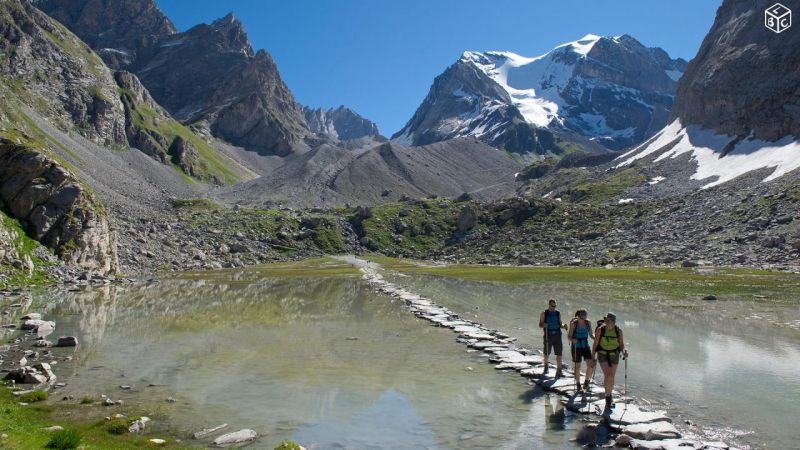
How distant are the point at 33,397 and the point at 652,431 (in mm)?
19318

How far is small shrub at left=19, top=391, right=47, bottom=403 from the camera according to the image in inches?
693

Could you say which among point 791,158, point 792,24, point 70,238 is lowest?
point 70,238

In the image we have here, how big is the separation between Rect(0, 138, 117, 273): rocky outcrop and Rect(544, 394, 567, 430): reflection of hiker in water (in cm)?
6778

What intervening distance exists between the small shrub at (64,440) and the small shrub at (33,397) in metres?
5.27

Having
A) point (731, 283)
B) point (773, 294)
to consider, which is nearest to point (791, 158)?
point (731, 283)

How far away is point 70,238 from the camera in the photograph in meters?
69.4

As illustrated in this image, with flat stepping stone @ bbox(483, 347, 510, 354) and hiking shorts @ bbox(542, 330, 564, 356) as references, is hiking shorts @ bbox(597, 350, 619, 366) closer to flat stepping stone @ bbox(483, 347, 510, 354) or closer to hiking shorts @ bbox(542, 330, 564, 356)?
hiking shorts @ bbox(542, 330, 564, 356)

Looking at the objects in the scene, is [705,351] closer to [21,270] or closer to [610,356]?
[610,356]

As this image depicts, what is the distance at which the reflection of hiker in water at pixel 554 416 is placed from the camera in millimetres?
15953

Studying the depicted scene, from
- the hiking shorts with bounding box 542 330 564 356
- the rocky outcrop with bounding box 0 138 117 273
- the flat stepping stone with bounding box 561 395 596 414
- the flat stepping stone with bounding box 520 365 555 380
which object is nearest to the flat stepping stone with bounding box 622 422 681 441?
the flat stepping stone with bounding box 561 395 596 414

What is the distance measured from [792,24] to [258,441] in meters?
218

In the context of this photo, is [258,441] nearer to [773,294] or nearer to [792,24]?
[773,294]

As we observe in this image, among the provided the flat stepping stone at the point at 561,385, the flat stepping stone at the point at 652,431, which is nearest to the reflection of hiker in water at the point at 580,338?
the flat stepping stone at the point at 561,385
